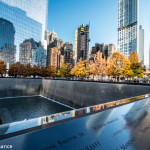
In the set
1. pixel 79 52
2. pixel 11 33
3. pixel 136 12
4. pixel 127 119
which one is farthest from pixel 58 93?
pixel 79 52

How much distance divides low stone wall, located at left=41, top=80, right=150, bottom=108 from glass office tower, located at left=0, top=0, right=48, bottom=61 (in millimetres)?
53437

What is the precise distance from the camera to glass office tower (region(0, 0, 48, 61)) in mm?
58344

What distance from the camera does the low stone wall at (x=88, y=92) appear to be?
1127 centimetres

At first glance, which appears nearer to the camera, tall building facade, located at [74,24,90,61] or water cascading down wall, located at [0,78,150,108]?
water cascading down wall, located at [0,78,150,108]

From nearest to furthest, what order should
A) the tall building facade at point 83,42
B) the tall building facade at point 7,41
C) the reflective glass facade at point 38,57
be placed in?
the tall building facade at point 7,41 → the reflective glass facade at point 38,57 → the tall building facade at point 83,42

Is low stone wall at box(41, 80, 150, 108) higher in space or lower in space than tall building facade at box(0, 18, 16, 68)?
lower

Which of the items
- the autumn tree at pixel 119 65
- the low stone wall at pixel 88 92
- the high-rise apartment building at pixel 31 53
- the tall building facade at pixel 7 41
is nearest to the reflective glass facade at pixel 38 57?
the high-rise apartment building at pixel 31 53

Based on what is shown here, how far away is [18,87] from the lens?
1038 inches

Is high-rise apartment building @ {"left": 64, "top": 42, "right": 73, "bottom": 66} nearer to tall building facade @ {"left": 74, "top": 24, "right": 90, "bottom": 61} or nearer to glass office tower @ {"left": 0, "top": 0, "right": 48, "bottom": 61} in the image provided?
tall building facade @ {"left": 74, "top": 24, "right": 90, "bottom": 61}

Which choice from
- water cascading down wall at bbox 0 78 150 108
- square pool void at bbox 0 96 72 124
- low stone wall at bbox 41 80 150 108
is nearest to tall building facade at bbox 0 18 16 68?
water cascading down wall at bbox 0 78 150 108

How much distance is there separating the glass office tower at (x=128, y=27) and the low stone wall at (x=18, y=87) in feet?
258

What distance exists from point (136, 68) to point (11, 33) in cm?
6460

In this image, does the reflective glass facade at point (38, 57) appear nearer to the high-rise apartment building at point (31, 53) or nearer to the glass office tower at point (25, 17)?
the high-rise apartment building at point (31, 53)

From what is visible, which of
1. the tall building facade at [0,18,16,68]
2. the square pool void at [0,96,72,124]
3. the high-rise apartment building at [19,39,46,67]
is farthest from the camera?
the high-rise apartment building at [19,39,46,67]
